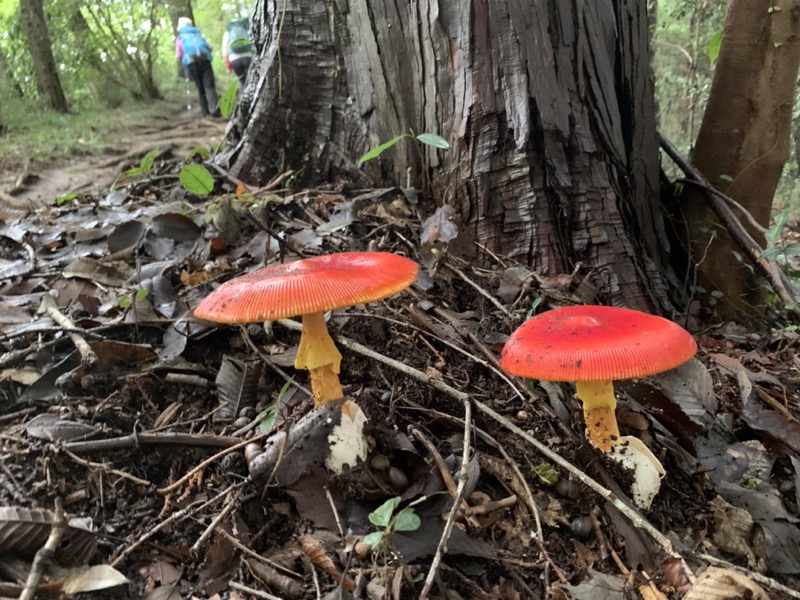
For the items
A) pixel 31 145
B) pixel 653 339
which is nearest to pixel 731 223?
pixel 653 339

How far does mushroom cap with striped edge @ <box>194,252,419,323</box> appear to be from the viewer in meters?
1.69

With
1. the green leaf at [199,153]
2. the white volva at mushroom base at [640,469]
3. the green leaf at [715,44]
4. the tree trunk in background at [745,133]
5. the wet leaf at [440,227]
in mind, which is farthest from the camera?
the green leaf at [199,153]

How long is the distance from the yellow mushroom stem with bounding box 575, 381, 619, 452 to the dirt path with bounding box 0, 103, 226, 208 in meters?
5.24

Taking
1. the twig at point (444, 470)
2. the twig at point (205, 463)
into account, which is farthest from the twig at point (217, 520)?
the twig at point (444, 470)

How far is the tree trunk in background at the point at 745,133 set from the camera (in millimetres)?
3627

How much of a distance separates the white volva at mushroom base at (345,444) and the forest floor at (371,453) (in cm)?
4

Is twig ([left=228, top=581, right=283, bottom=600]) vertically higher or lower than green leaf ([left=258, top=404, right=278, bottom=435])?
lower

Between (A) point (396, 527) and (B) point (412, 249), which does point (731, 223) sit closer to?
(B) point (412, 249)

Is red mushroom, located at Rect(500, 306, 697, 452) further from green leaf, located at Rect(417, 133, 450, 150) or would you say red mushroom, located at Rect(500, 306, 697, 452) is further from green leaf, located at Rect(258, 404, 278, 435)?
green leaf, located at Rect(417, 133, 450, 150)

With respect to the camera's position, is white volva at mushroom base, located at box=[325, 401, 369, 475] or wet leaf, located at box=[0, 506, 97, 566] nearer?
wet leaf, located at box=[0, 506, 97, 566]

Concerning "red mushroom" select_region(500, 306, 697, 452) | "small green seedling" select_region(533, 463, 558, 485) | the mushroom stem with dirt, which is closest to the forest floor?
"small green seedling" select_region(533, 463, 558, 485)

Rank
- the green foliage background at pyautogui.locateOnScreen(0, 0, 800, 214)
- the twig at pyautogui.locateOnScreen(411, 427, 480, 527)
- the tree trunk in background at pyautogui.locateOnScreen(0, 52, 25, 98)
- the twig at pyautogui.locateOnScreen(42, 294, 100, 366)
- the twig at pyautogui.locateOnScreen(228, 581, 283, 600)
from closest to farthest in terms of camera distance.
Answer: the twig at pyautogui.locateOnScreen(228, 581, 283, 600) < the twig at pyautogui.locateOnScreen(411, 427, 480, 527) < the twig at pyautogui.locateOnScreen(42, 294, 100, 366) < the green foliage background at pyautogui.locateOnScreen(0, 0, 800, 214) < the tree trunk in background at pyautogui.locateOnScreen(0, 52, 25, 98)

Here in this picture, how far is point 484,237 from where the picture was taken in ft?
10.8

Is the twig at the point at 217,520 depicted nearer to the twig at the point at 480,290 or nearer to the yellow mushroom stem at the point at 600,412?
the yellow mushroom stem at the point at 600,412
